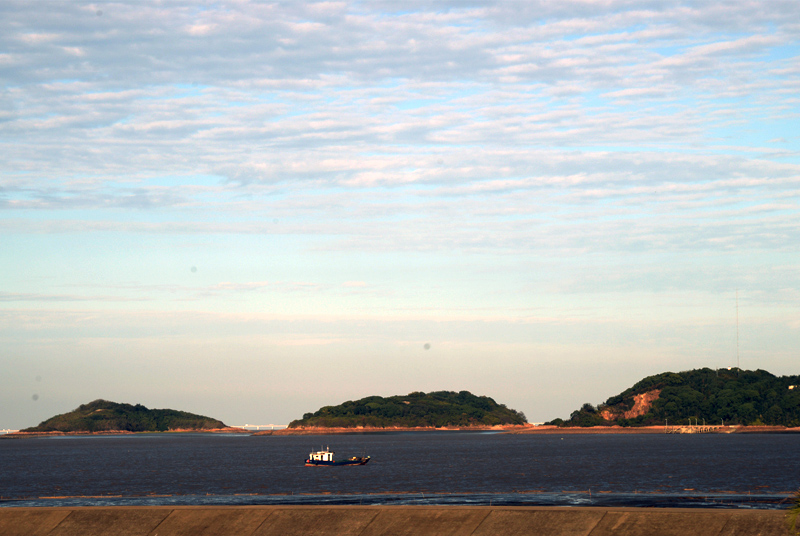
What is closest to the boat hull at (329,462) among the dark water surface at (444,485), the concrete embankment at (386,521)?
the dark water surface at (444,485)

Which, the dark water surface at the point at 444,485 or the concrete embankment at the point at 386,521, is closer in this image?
the concrete embankment at the point at 386,521

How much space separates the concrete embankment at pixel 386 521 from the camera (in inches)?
1495

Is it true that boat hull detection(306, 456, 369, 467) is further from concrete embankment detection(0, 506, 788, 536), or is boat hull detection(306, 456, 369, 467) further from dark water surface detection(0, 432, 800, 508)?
concrete embankment detection(0, 506, 788, 536)

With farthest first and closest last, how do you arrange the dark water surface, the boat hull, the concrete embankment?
the boat hull < the dark water surface < the concrete embankment

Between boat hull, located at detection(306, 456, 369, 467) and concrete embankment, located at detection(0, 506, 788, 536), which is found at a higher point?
boat hull, located at detection(306, 456, 369, 467)

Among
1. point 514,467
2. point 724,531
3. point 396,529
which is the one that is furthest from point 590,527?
point 514,467

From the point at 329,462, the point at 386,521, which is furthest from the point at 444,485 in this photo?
the point at 386,521

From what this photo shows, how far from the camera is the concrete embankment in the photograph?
125 feet

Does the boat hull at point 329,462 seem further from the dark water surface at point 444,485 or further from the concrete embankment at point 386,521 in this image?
the concrete embankment at point 386,521

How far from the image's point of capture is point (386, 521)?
40.7m

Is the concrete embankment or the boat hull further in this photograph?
the boat hull

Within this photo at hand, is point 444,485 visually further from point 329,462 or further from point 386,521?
point 386,521

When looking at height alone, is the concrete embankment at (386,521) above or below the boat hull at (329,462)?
below

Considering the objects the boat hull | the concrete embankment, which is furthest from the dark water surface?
the concrete embankment
